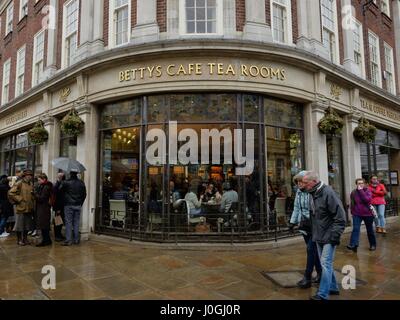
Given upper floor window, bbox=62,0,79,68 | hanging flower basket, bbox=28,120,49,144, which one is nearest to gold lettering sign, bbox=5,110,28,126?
hanging flower basket, bbox=28,120,49,144

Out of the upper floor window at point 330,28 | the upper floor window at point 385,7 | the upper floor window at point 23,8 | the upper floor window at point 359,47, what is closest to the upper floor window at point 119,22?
the upper floor window at point 330,28

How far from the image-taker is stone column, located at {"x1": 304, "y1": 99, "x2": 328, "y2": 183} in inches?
375

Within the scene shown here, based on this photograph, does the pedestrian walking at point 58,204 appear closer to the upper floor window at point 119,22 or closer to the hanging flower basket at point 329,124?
the upper floor window at point 119,22

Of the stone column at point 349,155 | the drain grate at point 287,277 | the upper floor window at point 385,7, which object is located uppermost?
the upper floor window at point 385,7

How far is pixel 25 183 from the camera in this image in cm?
852

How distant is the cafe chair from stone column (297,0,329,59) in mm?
7064

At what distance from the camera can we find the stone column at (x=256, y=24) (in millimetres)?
8578

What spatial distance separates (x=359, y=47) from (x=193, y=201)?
996 centimetres

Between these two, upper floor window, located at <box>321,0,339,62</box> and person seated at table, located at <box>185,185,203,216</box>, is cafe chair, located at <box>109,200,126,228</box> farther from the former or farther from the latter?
upper floor window, located at <box>321,0,339,62</box>

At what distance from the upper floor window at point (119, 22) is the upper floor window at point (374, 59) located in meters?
10.5

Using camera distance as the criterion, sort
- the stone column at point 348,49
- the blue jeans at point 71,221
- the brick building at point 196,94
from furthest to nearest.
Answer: the stone column at point 348,49 < the brick building at point 196,94 < the blue jeans at point 71,221

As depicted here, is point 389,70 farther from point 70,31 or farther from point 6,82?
point 6,82

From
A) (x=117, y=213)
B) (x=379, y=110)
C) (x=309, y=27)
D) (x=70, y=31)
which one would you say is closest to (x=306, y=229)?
(x=117, y=213)

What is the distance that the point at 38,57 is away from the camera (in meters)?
13.6
